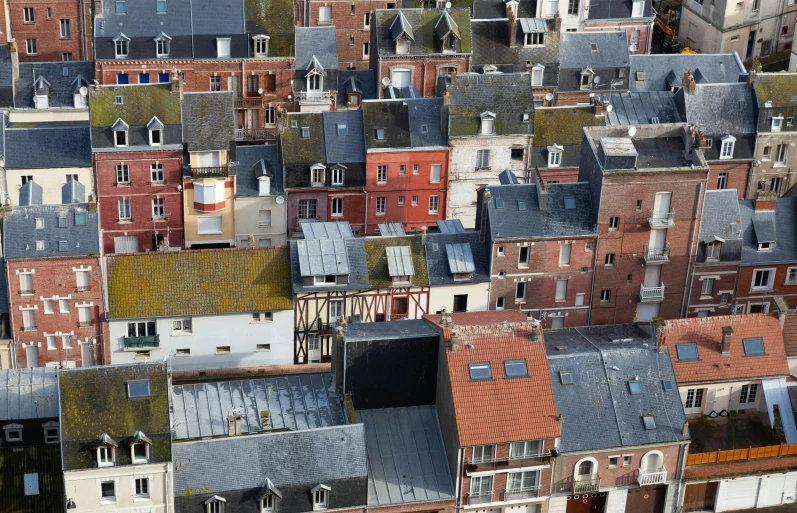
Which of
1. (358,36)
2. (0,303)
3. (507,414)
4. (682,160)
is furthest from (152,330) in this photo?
(358,36)

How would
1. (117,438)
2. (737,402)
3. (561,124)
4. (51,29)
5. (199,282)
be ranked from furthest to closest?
(51,29)
(561,124)
(199,282)
(737,402)
(117,438)

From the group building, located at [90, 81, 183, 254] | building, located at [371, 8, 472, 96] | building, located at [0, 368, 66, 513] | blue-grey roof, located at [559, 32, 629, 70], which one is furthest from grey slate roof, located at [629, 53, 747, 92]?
building, located at [0, 368, 66, 513]

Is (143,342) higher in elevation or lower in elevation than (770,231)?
lower

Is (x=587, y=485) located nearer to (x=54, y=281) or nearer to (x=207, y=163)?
(x=54, y=281)

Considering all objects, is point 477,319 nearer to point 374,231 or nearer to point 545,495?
point 545,495

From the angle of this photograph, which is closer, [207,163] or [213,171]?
[213,171]

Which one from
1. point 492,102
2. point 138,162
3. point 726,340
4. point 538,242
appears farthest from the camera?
point 492,102

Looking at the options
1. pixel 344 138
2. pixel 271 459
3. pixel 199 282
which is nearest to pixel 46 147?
pixel 199 282
